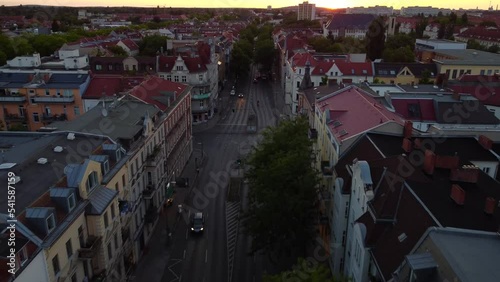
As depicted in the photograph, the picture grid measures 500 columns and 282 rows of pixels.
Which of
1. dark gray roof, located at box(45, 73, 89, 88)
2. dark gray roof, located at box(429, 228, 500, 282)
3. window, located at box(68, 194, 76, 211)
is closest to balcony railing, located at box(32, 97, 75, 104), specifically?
dark gray roof, located at box(45, 73, 89, 88)

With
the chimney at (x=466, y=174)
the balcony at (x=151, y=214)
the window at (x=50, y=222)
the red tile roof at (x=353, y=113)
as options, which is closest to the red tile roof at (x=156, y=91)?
the balcony at (x=151, y=214)

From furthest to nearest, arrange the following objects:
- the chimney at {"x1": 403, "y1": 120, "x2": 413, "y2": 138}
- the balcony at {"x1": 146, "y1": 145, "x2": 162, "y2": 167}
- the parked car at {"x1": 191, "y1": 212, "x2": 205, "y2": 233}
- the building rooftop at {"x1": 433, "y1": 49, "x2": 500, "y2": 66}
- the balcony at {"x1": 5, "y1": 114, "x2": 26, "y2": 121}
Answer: the building rooftop at {"x1": 433, "y1": 49, "x2": 500, "y2": 66} → the balcony at {"x1": 5, "y1": 114, "x2": 26, "y2": 121} → the parked car at {"x1": 191, "y1": 212, "x2": 205, "y2": 233} → the balcony at {"x1": 146, "y1": 145, "x2": 162, "y2": 167} → the chimney at {"x1": 403, "y1": 120, "x2": 413, "y2": 138}

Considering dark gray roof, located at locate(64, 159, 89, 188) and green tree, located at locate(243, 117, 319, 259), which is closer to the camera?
dark gray roof, located at locate(64, 159, 89, 188)

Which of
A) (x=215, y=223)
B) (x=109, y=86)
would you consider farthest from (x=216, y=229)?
(x=109, y=86)

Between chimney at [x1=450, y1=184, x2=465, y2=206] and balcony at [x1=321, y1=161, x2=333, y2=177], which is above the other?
chimney at [x1=450, y1=184, x2=465, y2=206]

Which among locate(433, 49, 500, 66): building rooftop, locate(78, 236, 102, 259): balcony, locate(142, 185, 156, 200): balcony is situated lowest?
locate(142, 185, 156, 200): balcony

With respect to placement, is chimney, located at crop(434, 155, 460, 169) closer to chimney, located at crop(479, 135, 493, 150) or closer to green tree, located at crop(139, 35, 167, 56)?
chimney, located at crop(479, 135, 493, 150)

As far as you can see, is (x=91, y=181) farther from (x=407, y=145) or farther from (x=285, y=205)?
(x=407, y=145)

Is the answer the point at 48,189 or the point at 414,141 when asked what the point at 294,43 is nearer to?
the point at 414,141
